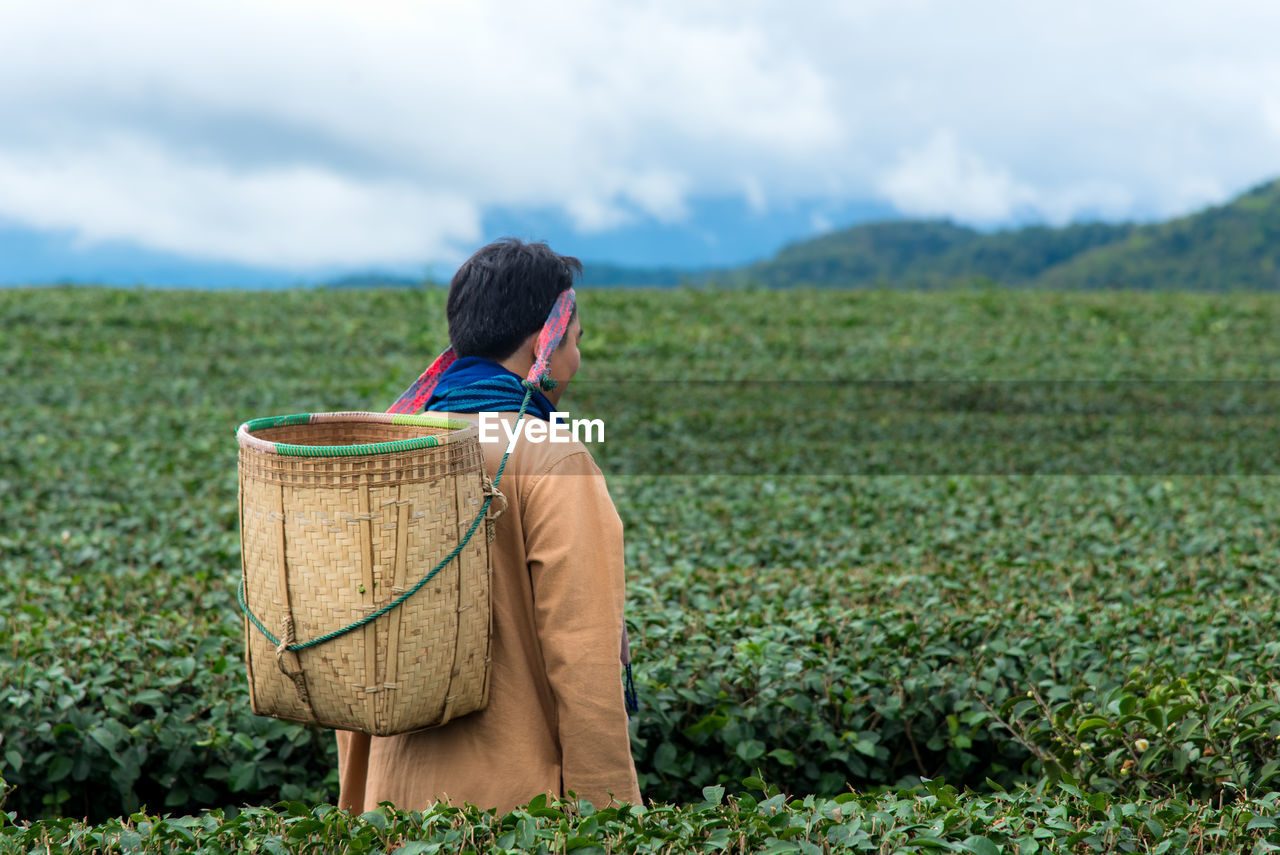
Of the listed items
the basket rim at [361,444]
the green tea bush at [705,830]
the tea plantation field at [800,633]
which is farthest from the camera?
the tea plantation field at [800,633]

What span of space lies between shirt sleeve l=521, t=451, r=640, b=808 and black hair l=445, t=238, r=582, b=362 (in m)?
0.31

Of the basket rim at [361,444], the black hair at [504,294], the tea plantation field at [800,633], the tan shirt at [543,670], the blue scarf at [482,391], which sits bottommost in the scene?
the tea plantation field at [800,633]

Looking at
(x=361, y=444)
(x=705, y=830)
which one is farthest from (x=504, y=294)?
(x=705, y=830)

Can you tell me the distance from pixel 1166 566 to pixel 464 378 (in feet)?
13.1

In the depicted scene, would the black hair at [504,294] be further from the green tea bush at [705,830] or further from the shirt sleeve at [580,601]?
the green tea bush at [705,830]

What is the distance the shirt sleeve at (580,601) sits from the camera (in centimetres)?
209

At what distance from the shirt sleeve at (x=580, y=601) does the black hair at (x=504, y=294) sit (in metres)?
0.31

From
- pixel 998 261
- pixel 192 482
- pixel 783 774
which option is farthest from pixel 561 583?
pixel 998 261

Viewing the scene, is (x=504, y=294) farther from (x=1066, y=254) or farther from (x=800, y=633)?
(x=1066, y=254)

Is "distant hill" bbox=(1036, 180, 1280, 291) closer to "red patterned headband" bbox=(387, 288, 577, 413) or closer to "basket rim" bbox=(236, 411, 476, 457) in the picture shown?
"red patterned headband" bbox=(387, 288, 577, 413)

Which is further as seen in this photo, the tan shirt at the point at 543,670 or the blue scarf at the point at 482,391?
the blue scarf at the point at 482,391

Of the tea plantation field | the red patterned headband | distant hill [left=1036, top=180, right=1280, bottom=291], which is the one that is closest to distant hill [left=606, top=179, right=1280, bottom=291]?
distant hill [left=1036, top=180, right=1280, bottom=291]

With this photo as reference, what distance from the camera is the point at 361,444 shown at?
2035 millimetres

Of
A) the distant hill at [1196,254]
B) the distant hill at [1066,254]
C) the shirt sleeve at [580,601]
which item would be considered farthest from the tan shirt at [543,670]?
the distant hill at [1196,254]
